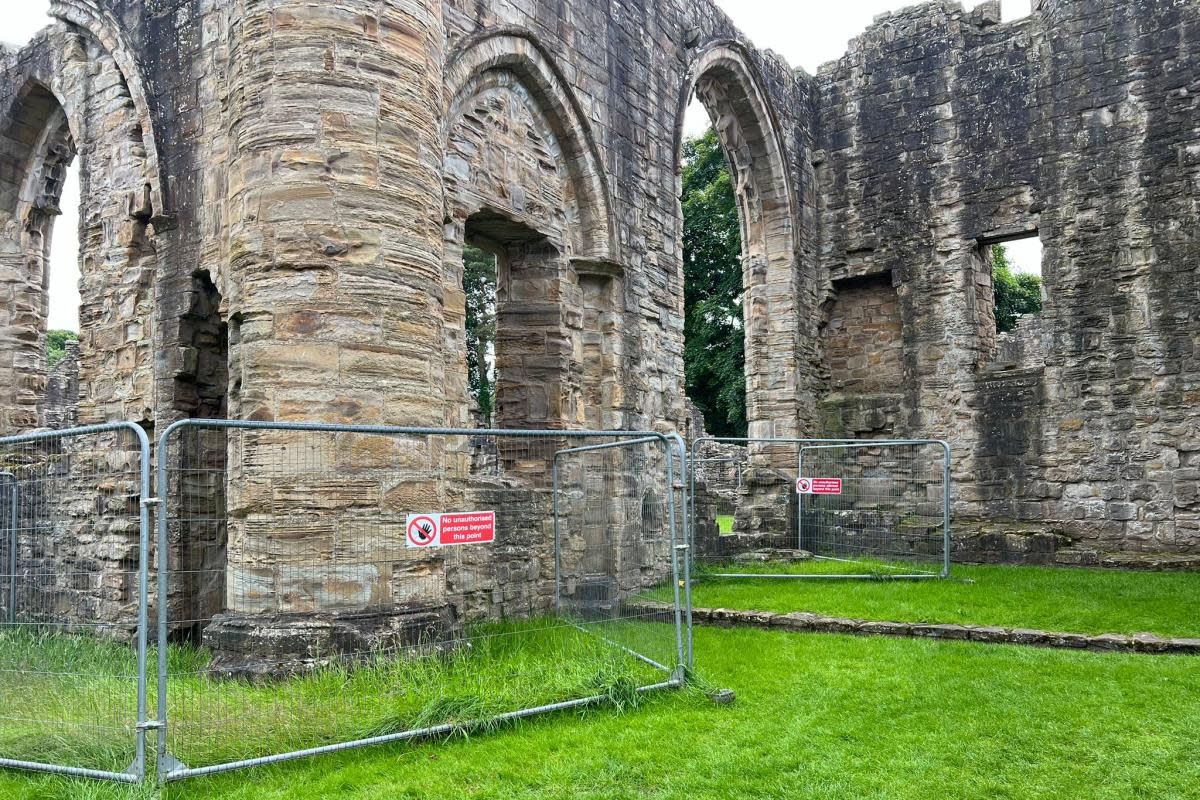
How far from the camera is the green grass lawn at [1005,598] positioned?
25.5ft

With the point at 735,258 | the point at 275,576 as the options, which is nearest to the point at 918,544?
the point at 275,576

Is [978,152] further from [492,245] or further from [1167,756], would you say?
[1167,756]

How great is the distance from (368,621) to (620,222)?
6.13 m

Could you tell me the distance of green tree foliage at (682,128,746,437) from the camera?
2572 cm

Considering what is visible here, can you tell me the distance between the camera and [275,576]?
5.56m

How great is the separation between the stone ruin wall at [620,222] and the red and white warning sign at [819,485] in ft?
5.71

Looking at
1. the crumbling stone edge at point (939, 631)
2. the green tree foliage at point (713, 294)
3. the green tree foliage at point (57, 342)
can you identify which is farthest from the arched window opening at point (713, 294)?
the green tree foliage at point (57, 342)

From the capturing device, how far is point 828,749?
15.0ft

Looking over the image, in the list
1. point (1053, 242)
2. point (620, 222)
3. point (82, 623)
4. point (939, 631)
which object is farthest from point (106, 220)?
point (1053, 242)

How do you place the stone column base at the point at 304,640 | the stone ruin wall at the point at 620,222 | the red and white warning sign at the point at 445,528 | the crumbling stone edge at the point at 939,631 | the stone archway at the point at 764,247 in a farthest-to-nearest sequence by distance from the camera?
the stone archway at the point at 764,247 → the crumbling stone edge at the point at 939,631 → the stone ruin wall at the point at 620,222 → the stone column base at the point at 304,640 → the red and white warning sign at the point at 445,528

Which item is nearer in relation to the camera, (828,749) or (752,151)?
(828,749)

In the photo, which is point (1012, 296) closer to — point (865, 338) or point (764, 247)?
point (865, 338)

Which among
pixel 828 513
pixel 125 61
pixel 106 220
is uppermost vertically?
pixel 125 61

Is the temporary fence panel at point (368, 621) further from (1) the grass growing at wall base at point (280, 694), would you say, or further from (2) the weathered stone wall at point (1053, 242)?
(2) the weathered stone wall at point (1053, 242)
